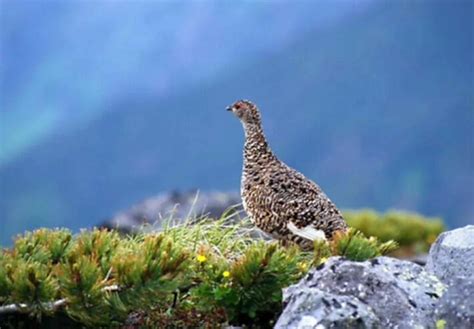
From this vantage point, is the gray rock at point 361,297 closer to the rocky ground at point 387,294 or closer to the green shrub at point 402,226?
the rocky ground at point 387,294

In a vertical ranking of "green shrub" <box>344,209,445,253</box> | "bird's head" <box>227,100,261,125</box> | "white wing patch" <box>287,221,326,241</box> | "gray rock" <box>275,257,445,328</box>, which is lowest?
"gray rock" <box>275,257,445,328</box>

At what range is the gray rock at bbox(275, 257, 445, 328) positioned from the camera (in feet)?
19.2

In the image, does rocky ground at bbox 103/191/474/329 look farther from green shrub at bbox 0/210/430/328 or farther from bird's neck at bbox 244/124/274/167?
bird's neck at bbox 244/124/274/167

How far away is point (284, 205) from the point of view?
8.39m

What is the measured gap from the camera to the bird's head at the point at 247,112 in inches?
358

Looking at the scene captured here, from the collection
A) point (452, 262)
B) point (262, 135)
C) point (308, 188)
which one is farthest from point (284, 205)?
point (452, 262)

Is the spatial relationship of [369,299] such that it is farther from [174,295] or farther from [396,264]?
[174,295]

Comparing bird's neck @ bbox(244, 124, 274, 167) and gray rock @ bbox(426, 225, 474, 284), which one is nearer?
gray rock @ bbox(426, 225, 474, 284)

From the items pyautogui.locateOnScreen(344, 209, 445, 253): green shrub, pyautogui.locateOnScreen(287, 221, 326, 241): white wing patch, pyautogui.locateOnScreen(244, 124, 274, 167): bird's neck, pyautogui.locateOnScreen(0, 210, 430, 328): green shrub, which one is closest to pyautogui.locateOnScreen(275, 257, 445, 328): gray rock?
pyautogui.locateOnScreen(0, 210, 430, 328): green shrub

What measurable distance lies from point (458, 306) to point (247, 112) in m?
3.36

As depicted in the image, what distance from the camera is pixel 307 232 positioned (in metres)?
8.29

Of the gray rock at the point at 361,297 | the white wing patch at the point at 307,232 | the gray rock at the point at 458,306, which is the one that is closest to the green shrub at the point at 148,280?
the gray rock at the point at 361,297

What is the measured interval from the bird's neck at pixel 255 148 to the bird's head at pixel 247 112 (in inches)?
1.5

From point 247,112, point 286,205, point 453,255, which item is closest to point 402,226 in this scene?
point 247,112
